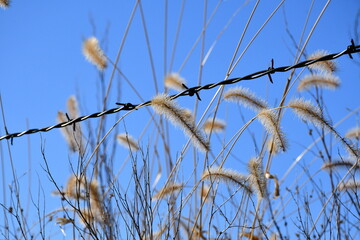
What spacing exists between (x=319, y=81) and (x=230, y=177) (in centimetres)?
82

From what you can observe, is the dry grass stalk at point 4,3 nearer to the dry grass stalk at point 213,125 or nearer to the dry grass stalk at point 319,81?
the dry grass stalk at point 213,125

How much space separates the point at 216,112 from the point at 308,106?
0.77m

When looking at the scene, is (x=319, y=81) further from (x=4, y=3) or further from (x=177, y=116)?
(x=4, y=3)

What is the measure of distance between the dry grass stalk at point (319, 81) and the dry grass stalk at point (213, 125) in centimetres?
44

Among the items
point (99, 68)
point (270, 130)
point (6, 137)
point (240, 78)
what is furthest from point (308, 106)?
point (99, 68)

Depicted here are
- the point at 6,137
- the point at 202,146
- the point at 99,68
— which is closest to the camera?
the point at 202,146

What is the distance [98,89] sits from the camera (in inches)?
120

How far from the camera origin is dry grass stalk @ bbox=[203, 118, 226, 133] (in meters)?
2.62

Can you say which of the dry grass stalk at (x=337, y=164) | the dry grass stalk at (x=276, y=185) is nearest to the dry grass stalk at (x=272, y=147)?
the dry grass stalk at (x=276, y=185)

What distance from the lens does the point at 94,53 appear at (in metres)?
2.97

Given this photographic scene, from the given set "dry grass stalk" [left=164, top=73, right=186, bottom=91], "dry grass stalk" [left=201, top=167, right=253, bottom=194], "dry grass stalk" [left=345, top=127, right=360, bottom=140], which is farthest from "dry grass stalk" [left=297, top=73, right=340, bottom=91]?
"dry grass stalk" [left=201, top=167, right=253, bottom=194]

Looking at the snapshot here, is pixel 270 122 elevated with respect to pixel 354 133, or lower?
lower

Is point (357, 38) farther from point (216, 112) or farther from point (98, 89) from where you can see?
point (98, 89)

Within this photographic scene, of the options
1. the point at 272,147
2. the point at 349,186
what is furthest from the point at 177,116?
the point at 349,186
